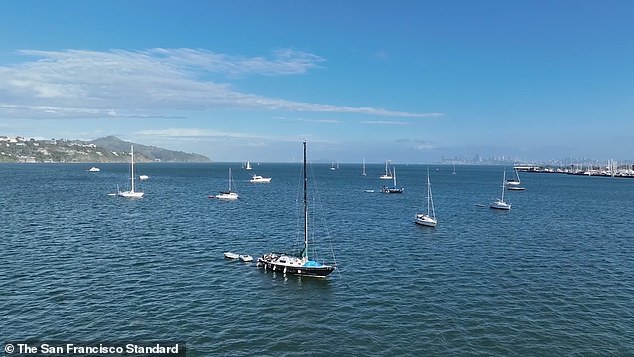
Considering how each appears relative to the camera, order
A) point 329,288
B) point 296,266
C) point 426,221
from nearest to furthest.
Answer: point 329,288, point 296,266, point 426,221

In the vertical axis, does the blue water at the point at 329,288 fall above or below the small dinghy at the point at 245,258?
below

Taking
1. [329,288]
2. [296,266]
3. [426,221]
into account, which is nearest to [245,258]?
[296,266]

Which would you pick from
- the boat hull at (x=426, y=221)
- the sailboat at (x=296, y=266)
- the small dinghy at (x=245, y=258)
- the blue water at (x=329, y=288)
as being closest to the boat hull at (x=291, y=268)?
the sailboat at (x=296, y=266)

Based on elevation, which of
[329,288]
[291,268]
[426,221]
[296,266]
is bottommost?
[329,288]

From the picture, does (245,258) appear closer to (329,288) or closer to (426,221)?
(329,288)

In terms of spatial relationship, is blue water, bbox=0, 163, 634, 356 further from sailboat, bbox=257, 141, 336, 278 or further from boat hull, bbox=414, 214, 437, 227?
boat hull, bbox=414, 214, 437, 227

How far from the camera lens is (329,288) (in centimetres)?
4984

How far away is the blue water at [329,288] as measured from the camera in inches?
1426

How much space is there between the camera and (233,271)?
182 feet

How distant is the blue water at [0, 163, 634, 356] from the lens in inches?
1426

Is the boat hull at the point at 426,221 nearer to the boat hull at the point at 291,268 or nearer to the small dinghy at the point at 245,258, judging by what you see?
the boat hull at the point at 291,268

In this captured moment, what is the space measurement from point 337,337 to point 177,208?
91445mm

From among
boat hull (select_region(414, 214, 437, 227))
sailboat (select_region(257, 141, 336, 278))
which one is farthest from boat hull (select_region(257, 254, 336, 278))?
boat hull (select_region(414, 214, 437, 227))

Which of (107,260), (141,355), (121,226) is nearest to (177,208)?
(121,226)
